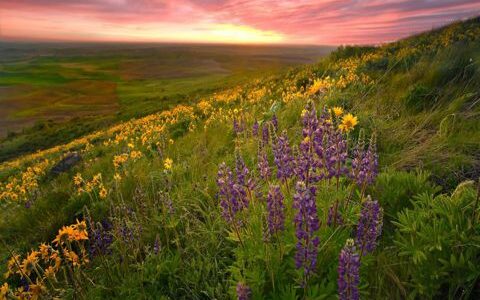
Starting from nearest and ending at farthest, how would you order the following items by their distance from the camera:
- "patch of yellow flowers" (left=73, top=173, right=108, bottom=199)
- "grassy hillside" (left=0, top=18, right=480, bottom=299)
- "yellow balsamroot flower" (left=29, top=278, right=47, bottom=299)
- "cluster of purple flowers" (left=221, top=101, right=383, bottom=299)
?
1. "cluster of purple flowers" (left=221, top=101, right=383, bottom=299)
2. "grassy hillside" (left=0, top=18, right=480, bottom=299)
3. "yellow balsamroot flower" (left=29, top=278, right=47, bottom=299)
4. "patch of yellow flowers" (left=73, top=173, right=108, bottom=199)

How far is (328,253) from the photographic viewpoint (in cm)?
261

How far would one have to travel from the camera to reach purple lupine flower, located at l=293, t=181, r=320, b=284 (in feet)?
6.55

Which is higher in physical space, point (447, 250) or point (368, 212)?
point (368, 212)

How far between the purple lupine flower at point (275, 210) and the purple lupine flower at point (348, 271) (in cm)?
62

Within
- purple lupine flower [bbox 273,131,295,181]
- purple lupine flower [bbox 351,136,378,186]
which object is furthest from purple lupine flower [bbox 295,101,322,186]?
purple lupine flower [bbox 351,136,378,186]

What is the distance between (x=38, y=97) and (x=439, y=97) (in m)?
113

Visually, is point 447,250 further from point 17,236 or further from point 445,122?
point 17,236

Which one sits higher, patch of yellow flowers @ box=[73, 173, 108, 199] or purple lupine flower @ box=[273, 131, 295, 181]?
purple lupine flower @ box=[273, 131, 295, 181]

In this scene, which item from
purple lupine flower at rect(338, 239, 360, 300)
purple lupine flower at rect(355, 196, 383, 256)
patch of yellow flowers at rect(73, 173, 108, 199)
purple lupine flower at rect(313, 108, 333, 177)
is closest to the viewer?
purple lupine flower at rect(338, 239, 360, 300)

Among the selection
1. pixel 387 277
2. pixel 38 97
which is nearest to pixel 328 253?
pixel 387 277

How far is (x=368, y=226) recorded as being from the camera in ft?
7.70

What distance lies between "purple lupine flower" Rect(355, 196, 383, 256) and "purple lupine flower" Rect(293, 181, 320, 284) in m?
0.33

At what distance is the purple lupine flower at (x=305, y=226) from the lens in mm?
1996

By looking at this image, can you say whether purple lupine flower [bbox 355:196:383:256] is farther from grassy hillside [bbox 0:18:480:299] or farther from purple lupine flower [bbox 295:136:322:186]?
purple lupine flower [bbox 295:136:322:186]
